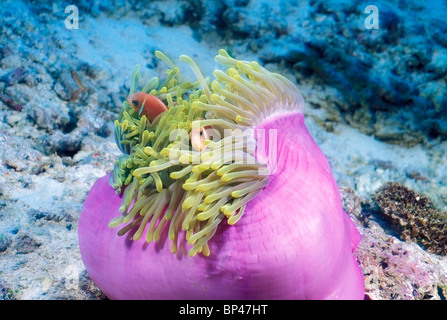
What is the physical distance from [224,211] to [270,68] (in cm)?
272

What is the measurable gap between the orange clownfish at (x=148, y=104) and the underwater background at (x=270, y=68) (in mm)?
288

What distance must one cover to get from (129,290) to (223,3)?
3.36m

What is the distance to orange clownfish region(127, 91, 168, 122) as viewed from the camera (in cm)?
135

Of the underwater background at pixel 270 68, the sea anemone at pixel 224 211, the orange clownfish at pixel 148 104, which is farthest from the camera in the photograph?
the underwater background at pixel 270 68

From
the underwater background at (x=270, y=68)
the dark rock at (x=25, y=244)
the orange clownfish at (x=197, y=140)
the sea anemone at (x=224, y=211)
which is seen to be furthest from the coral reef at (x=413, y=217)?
the dark rock at (x=25, y=244)

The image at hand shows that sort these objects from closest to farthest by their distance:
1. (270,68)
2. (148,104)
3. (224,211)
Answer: (224,211), (148,104), (270,68)

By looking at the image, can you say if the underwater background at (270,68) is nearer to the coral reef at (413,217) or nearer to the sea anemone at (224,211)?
the coral reef at (413,217)

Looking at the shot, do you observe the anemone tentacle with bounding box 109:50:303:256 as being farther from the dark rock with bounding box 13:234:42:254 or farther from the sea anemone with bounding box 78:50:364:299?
the dark rock with bounding box 13:234:42:254

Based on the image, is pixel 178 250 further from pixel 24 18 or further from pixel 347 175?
pixel 24 18

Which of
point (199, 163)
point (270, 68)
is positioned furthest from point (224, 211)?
point (270, 68)

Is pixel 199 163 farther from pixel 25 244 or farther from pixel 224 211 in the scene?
pixel 25 244

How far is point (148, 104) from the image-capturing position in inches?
53.5

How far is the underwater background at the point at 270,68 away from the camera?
1477mm

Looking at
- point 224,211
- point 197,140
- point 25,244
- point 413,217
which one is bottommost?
point 413,217
